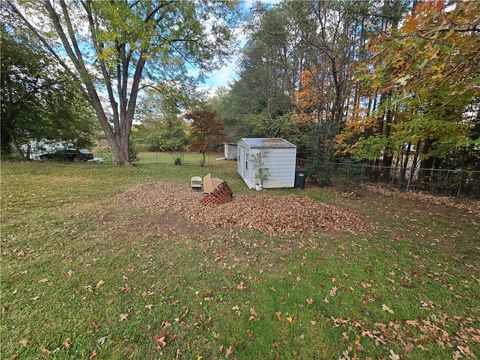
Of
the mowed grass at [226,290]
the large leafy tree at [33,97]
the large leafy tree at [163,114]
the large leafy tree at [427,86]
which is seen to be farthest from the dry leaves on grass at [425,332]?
the large leafy tree at [33,97]

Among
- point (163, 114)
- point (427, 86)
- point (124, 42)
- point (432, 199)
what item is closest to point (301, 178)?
point (432, 199)

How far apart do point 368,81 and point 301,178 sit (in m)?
6.56

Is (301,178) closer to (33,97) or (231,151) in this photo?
(231,151)

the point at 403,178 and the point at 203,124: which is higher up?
the point at 203,124

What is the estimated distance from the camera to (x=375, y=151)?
9141 mm

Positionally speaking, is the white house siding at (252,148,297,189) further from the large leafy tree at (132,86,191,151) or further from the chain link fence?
the large leafy tree at (132,86,191,151)

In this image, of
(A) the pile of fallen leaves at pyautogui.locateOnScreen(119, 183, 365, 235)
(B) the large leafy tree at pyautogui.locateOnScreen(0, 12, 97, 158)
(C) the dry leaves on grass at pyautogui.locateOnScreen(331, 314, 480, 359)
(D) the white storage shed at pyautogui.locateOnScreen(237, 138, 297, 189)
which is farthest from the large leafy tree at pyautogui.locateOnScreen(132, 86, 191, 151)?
(C) the dry leaves on grass at pyautogui.locateOnScreen(331, 314, 480, 359)

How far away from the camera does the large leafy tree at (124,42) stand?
918 cm

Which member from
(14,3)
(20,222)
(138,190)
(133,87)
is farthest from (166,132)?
(20,222)

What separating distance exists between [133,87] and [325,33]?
10.9 metres

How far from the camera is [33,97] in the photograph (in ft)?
40.4

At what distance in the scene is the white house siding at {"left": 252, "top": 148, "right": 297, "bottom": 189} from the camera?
8.91m

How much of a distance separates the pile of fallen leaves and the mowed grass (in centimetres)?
37

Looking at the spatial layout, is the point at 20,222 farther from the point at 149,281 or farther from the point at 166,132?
the point at 166,132
